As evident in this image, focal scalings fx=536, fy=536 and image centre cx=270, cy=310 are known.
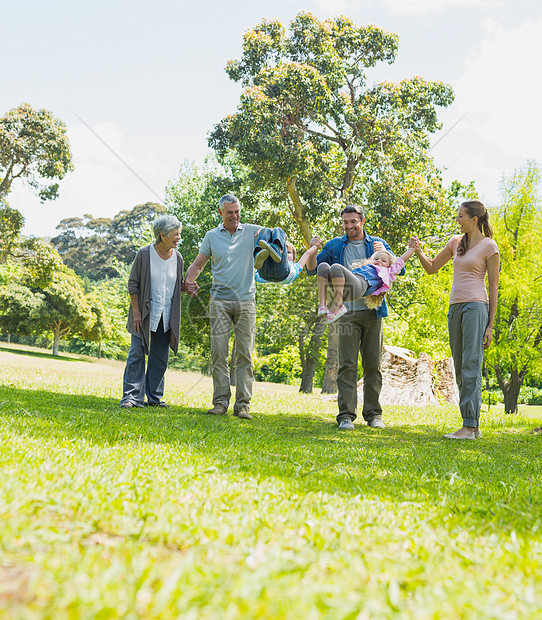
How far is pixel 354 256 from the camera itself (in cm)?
646

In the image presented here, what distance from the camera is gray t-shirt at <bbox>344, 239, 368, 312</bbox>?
6.38 meters

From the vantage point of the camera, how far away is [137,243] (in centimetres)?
3103

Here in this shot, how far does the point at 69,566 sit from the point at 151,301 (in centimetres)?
554

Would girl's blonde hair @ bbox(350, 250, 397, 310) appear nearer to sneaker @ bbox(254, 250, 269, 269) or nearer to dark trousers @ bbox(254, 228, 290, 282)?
→ dark trousers @ bbox(254, 228, 290, 282)

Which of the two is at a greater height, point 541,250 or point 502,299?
point 541,250

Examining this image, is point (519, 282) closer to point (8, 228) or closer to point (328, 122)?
point (328, 122)

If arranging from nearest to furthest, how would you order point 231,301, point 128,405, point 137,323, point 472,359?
point 472,359 < point 128,405 < point 231,301 < point 137,323

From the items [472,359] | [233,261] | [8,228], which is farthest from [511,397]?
[8,228]

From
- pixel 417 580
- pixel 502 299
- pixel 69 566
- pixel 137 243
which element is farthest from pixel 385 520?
pixel 137 243

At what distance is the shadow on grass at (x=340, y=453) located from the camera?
2.70m

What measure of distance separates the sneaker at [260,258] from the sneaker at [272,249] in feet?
0.20

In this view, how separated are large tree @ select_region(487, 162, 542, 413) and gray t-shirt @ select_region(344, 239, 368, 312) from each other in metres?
10.9

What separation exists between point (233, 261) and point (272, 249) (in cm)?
59

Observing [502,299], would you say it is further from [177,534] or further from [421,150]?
[177,534]
